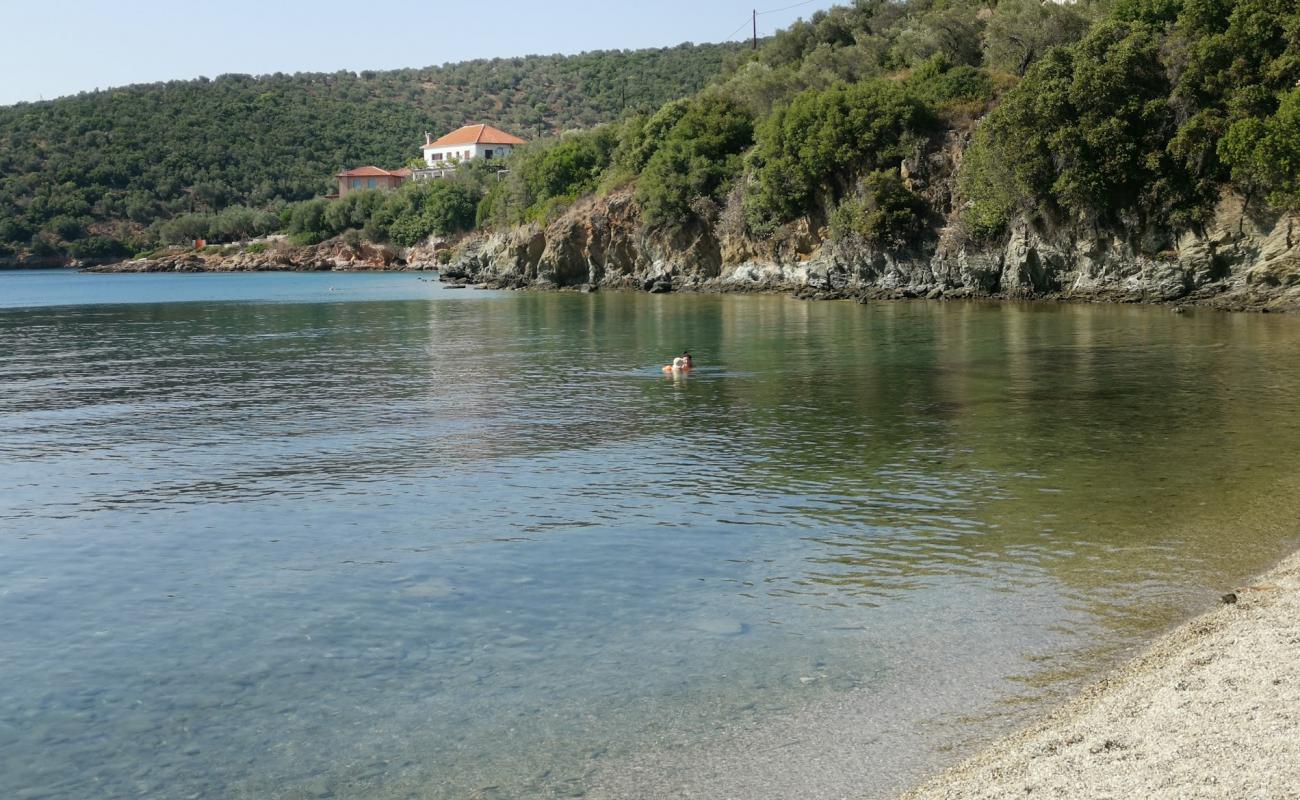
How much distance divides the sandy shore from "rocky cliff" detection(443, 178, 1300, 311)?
4349 cm

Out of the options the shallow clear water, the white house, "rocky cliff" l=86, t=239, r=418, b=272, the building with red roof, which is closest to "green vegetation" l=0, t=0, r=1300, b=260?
the shallow clear water

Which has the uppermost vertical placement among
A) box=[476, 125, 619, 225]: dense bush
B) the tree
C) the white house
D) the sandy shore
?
the white house

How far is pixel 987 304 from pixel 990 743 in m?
52.6

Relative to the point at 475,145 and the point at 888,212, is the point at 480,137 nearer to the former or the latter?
the point at 475,145

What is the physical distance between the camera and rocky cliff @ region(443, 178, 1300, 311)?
170ft

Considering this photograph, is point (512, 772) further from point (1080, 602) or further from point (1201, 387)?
point (1201, 387)

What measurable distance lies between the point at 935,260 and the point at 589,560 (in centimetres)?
5580

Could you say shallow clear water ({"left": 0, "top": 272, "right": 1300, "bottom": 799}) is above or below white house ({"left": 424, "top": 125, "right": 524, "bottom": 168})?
below

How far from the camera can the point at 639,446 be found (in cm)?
2269

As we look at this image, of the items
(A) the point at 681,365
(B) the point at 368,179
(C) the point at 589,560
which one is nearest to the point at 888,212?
(A) the point at 681,365

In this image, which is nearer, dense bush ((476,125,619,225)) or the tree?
the tree

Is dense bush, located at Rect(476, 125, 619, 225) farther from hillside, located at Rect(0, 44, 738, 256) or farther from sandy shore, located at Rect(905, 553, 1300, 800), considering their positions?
sandy shore, located at Rect(905, 553, 1300, 800)

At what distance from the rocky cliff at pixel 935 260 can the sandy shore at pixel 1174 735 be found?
4349 centimetres

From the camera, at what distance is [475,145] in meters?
173
